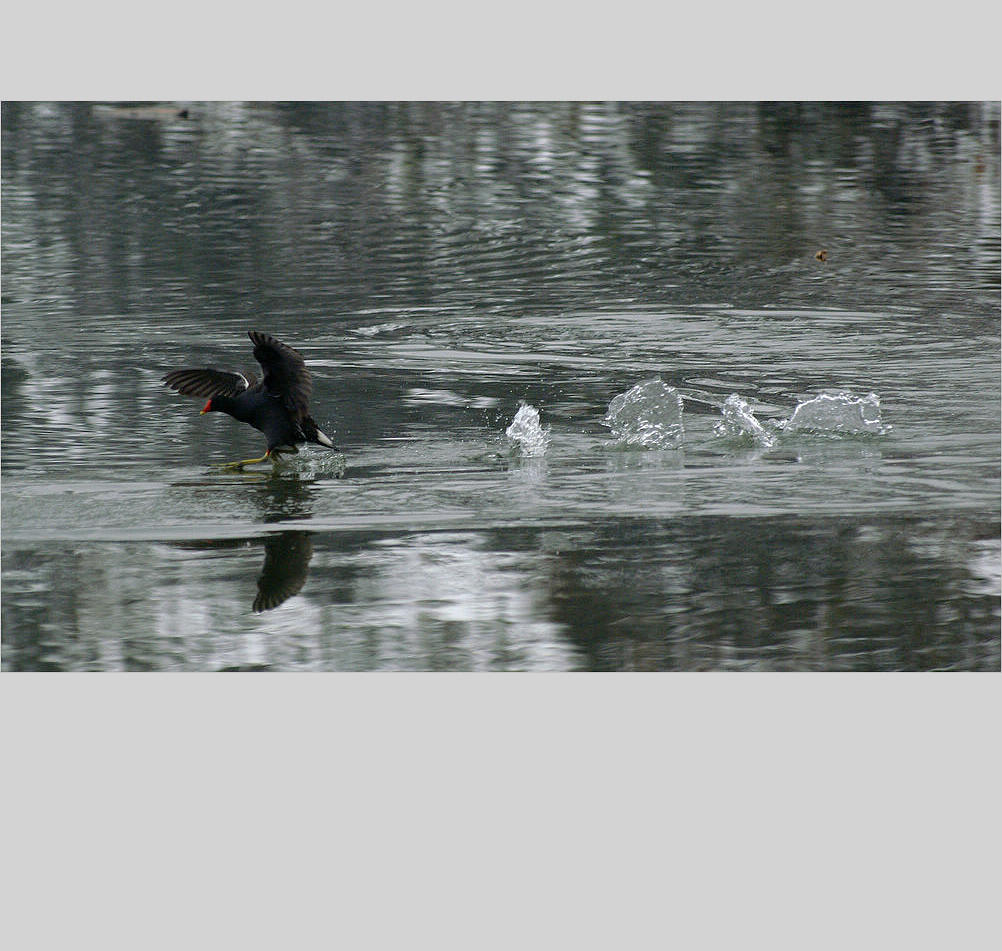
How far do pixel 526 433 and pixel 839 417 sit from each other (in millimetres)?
1663

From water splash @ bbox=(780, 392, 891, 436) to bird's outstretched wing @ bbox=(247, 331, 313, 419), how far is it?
2.56 meters

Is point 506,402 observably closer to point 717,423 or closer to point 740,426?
point 717,423

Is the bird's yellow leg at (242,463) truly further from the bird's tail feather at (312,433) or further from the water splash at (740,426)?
the water splash at (740,426)

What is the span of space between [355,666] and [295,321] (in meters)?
6.15

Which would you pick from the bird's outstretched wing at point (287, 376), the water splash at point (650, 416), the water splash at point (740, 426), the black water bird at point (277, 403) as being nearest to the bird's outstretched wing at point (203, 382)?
the black water bird at point (277, 403)

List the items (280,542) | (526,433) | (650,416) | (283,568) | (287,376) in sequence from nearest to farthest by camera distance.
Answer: (283,568), (280,542), (287,376), (526,433), (650,416)

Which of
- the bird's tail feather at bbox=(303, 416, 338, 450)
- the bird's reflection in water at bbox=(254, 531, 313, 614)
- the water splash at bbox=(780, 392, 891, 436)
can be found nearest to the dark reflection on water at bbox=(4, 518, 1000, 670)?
the bird's reflection in water at bbox=(254, 531, 313, 614)

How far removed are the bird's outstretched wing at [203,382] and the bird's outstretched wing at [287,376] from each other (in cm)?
54

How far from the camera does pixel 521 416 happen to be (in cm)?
812

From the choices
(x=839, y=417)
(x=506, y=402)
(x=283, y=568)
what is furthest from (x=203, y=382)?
(x=839, y=417)

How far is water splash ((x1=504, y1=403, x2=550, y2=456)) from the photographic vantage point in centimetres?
805

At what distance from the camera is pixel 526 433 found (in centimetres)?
809

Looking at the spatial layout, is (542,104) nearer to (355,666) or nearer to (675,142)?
(675,142)

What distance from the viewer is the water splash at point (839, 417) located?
8.35 meters
